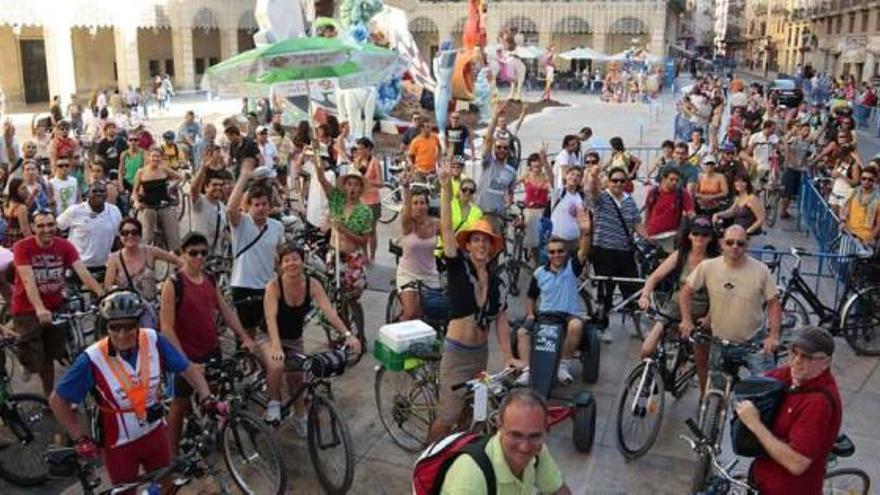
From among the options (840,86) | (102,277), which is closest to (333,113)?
(102,277)

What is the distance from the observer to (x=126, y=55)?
35.6 m

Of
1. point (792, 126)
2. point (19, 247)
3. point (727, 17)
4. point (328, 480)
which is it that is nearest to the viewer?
point (328, 480)

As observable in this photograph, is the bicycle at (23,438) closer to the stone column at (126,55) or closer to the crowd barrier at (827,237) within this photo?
the crowd barrier at (827,237)

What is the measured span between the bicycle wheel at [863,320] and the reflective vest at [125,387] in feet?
21.0

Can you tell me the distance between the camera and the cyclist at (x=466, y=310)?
15.5 feet

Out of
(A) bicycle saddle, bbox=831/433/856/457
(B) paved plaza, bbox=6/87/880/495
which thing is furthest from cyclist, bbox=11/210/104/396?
(A) bicycle saddle, bbox=831/433/856/457

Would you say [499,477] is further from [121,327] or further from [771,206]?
[771,206]

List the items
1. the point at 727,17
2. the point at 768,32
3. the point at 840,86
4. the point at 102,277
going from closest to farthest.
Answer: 1. the point at 102,277
2. the point at 840,86
3. the point at 768,32
4. the point at 727,17

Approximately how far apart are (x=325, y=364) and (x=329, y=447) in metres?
0.53

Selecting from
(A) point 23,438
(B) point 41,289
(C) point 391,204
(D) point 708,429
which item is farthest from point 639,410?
(C) point 391,204

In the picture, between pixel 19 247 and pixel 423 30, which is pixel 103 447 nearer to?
pixel 19 247

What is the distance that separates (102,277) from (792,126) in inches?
488

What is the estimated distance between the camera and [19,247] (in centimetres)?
573

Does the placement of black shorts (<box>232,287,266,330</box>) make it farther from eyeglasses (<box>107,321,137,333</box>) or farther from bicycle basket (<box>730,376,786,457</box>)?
bicycle basket (<box>730,376,786,457</box>)
